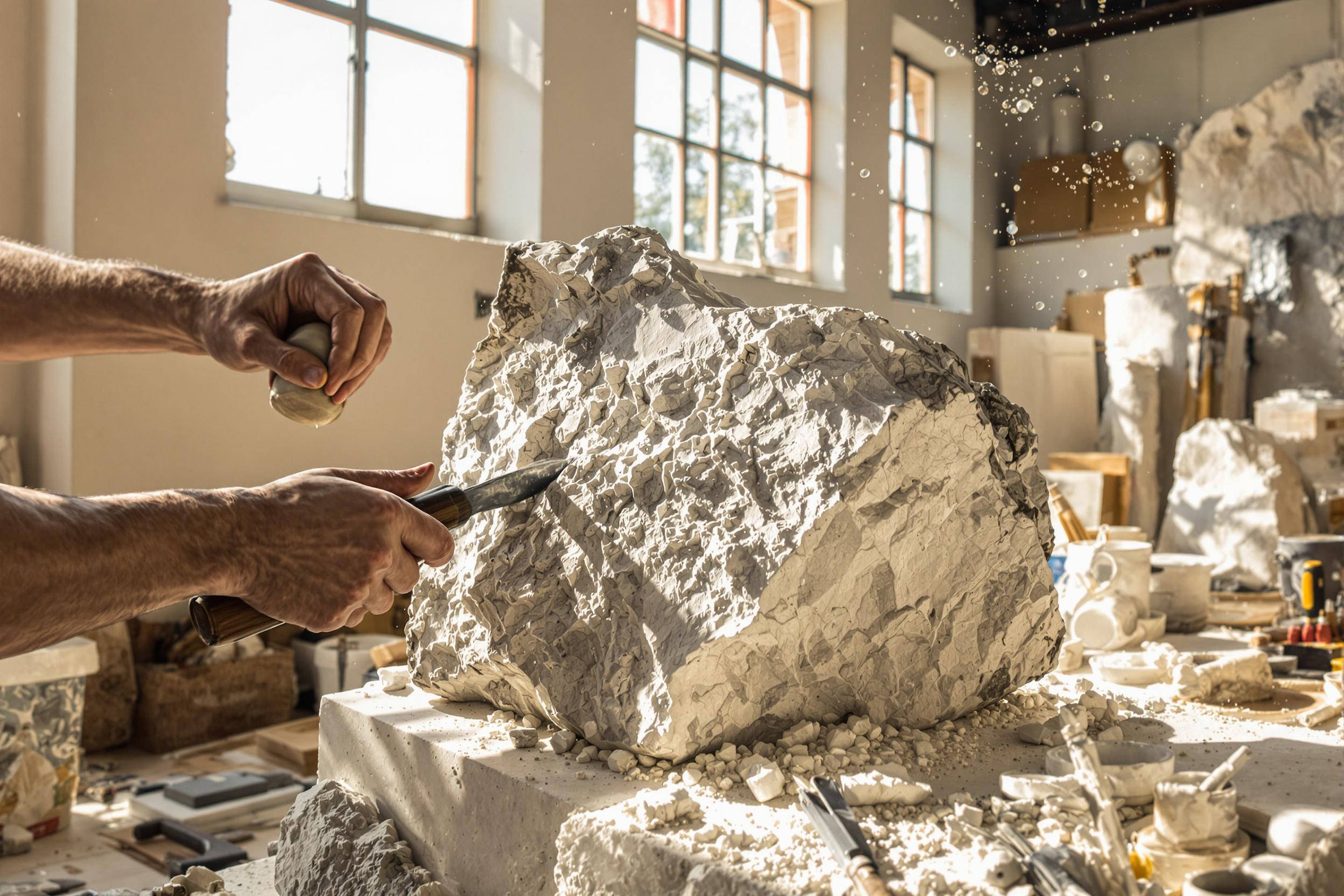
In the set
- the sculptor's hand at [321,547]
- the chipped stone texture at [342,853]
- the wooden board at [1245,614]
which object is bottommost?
the chipped stone texture at [342,853]

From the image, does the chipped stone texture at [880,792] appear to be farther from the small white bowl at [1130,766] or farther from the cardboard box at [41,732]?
the cardboard box at [41,732]

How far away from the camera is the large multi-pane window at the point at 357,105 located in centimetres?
426

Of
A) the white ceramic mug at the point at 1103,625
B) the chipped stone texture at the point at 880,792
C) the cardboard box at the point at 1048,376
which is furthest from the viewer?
the cardboard box at the point at 1048,376

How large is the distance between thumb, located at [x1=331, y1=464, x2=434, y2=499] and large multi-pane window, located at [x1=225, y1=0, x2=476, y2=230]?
324 cm

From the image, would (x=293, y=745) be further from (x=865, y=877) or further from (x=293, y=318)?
(x=865, y=877)

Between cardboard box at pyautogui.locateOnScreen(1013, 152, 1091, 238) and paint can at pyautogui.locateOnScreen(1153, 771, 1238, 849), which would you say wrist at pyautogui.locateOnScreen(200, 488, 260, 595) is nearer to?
paint can at pyautogui.locateOnScreen(1153, 771, 1238, 849)

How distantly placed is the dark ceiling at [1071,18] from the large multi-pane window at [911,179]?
0.83m

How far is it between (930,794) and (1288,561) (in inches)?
99.7

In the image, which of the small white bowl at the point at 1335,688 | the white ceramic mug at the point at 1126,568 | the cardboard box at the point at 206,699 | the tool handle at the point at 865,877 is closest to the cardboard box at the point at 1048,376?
the white ceramic mug at the point at 1126,568

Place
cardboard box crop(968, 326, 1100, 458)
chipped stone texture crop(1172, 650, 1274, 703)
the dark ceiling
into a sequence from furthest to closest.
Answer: the dark ceiling < cardboard box crop(968, 326, 1100, 458) < chipped stone texture crop(1172, 650, 1274, 703)

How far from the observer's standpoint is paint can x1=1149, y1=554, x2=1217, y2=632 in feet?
9.15

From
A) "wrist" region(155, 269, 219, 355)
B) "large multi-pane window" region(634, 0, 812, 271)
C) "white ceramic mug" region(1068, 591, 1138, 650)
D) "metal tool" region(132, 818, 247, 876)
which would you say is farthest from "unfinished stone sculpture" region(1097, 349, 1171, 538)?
"wrist" region(155, 269, 219, 355)

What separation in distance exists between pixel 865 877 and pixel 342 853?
86cm

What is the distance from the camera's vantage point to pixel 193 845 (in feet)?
8.32
